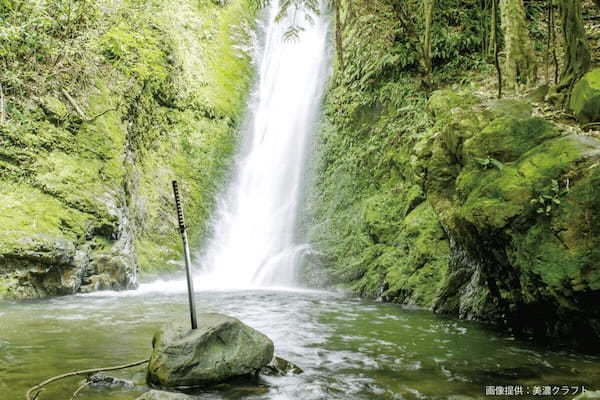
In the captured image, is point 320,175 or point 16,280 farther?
point 320,175

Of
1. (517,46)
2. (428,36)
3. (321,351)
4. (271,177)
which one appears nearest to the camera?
(321,351)

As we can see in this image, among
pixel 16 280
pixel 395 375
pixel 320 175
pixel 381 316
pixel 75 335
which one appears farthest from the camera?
pixel 320 175

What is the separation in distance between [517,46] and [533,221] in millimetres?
5051

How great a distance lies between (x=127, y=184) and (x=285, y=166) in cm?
592

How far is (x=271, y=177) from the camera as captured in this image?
16109 millimetres

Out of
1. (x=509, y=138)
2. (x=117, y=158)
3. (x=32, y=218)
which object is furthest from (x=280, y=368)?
(x=117, y=158)

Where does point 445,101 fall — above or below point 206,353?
above

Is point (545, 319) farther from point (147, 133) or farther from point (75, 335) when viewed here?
point (147, 133)

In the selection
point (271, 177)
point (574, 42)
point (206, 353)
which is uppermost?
point (574, 42)

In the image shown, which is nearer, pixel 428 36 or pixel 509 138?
pixel 509 138

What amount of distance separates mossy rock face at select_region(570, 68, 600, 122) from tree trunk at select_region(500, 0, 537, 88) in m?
2.61

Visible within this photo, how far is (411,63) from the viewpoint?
1266cm

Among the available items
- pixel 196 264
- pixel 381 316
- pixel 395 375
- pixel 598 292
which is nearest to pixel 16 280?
pixel 196 264

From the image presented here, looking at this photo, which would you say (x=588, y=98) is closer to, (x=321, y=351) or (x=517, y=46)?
(x=517, y=46)
